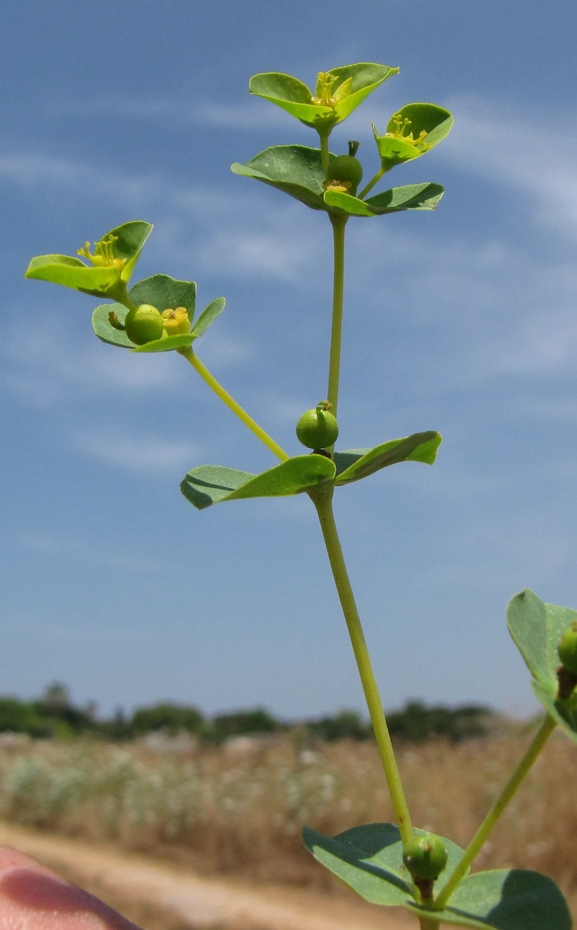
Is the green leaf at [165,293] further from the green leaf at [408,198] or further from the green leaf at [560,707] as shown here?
the green leaf at [560,707]

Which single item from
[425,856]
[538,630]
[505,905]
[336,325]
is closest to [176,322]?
[336,325]

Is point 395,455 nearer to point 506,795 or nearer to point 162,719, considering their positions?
point 506,795

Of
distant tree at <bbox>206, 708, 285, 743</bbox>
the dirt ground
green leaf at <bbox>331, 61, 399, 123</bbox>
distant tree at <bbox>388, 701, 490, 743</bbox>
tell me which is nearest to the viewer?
green leaf at <bbox>331, 61, 399, 123</bbox>

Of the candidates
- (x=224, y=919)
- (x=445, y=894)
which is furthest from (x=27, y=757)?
(x=445, y=894)

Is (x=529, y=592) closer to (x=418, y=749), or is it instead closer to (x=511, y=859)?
(x=511, y=859)

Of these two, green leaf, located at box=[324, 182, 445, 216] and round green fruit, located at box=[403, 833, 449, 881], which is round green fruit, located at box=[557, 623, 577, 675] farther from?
green leaf, located at box=[324, 182, 445, 216]

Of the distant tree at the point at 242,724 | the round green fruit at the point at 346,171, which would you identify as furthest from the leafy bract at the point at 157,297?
the distant tree at the point at 242,724

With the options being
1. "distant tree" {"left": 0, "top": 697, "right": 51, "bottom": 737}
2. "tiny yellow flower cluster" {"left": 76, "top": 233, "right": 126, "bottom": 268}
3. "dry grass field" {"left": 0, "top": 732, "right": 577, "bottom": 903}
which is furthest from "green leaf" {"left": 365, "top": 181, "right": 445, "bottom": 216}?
"distant tree" {"left": 0, "top": 697, "right": 51, "bottom": 737}
